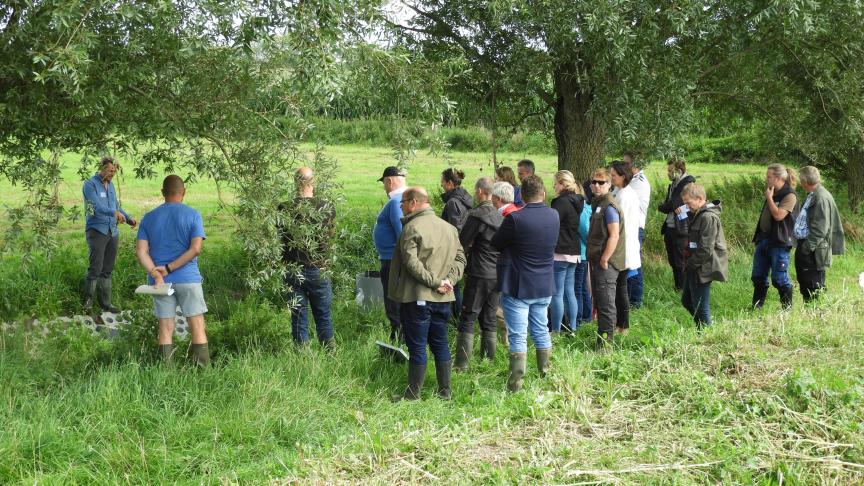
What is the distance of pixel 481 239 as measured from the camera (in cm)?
797

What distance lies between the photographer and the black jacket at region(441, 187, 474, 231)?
8953 mm

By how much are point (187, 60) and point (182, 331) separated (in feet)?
A: 14.8

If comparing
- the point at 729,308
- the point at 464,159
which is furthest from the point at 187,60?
the point at 464,159

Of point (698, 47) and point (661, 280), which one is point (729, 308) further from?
point (698, 47)

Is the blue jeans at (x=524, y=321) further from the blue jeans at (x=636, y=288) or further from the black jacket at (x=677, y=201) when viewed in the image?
the black jacket at (x=677, y=201)

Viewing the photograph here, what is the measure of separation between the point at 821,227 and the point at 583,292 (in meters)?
2.80

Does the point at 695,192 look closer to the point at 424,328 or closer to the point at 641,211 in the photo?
the point at 641,211

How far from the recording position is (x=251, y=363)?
7.20 meters

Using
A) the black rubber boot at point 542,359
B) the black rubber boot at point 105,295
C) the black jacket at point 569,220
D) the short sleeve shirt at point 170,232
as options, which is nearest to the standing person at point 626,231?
the black jacket at point 569,220

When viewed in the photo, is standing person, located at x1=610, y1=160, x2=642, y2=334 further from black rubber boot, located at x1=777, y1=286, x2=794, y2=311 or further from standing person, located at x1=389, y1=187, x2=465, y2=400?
standing person, located at x1=389, y1=187, x2=465, y2=400

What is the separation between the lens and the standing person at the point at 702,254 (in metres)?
8.16

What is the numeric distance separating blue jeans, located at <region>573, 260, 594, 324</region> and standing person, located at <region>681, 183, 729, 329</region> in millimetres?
1310

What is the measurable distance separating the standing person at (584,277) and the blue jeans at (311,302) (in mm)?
2938

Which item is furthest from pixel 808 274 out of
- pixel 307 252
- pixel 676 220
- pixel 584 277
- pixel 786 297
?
pixel 307 252
